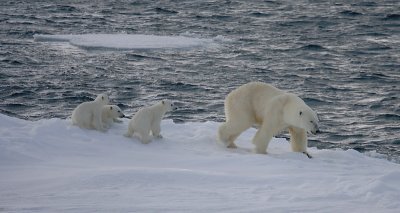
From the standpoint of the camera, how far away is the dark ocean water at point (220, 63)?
14242 mm

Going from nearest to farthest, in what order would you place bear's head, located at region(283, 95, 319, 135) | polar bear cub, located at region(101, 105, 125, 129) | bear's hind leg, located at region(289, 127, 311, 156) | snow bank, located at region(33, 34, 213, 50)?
bear's head, located at region(283, 95, 319, 135)
bear's hind leg, located at region(289, 127, 311, 156)
polar bear cub, located at region(101, 105, 125, 129)
snow bank, located at region(33, 34, 213, 50)

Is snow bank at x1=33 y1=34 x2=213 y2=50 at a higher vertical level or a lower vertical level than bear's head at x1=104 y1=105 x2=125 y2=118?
lower

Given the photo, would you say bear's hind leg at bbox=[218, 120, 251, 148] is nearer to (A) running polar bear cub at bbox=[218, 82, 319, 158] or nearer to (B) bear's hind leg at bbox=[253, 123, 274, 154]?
(A) running polar bear cub at bbox=[218, 82, 319, 158]

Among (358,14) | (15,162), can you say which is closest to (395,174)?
(15,162)

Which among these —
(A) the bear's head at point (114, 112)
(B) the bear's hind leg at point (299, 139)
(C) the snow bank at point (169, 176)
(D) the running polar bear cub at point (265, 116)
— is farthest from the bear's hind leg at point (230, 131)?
(A) the bear's head at point (114, 112)

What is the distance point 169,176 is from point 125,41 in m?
14.3

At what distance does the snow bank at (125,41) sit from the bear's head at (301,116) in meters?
11.9

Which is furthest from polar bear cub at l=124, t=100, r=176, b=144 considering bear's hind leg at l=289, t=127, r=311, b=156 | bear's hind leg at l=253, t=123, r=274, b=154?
bear's hind leg at l=289, t=127, r=311, b=156

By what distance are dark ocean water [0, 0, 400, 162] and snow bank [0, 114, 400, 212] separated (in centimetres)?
270

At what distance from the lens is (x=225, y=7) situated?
29672 millimetres

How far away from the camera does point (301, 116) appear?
346 inches

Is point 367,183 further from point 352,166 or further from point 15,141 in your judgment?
point 15,141

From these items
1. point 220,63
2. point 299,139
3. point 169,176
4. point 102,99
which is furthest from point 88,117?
point 220,63

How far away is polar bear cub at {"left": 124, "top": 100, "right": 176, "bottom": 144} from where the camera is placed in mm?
9102
